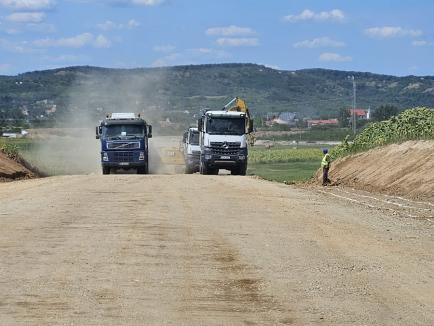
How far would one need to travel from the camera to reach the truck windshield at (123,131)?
4262cm

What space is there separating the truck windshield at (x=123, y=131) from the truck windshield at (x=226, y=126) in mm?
3437

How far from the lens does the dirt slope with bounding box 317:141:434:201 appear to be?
97.7 feet

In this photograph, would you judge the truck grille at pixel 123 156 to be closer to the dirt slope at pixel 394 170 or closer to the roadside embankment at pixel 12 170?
the roadside embankment at pixel 12 170

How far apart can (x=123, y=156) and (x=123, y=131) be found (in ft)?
3.96

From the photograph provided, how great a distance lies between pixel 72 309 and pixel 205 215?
10084 millimetres

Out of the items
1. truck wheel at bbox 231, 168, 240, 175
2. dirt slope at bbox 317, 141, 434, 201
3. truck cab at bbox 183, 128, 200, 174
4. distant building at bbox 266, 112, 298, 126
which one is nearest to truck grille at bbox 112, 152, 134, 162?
truck wheel at bbox 231, 168, 240, 175

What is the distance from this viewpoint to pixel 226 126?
41.5m

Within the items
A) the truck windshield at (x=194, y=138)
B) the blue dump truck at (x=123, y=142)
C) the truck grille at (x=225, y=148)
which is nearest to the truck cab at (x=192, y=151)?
the truck windshield at (x=194, y=138)

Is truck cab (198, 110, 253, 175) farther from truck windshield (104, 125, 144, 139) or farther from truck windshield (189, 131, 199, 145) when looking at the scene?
truck windshield (189, 131, 199, 145)

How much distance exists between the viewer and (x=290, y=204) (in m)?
23.5

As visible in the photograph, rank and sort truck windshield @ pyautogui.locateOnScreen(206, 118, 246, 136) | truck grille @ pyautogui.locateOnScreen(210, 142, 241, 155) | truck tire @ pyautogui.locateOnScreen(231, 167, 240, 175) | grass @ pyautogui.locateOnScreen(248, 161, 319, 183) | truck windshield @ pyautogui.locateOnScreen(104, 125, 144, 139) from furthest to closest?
grass @ pyautogui.locateOnScreen(248, 161, 319, 183) < truck tire @ pyautogui.locateOnScreen(231, 167, 240, 175) < truck windshield @ pyautogui.locateOnScreen(104, 125, 144, 139) < truck grille @ pyautogui.locateOnScreen(210, 142, 241, 155) < truck windshield @ pyautogui.locateOnScreen(206, 118, 246, 136)

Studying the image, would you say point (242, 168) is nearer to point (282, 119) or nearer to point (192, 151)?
point (192, 151)

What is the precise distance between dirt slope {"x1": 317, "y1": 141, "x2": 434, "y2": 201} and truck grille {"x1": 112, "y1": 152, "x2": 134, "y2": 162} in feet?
28.7

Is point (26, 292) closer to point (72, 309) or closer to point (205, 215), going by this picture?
point (72, 309)
